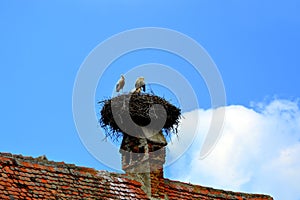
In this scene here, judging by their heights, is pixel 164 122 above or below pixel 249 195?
above

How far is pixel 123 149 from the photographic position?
13.5 m

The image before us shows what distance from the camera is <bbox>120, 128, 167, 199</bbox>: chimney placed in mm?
12984

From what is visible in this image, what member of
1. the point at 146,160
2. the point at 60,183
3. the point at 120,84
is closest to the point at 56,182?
the point at 60,183

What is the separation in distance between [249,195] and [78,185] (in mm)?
5421

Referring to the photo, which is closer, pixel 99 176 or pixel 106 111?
pixel 99 176

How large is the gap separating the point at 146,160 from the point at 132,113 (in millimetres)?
1166

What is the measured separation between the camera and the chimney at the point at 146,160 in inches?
511

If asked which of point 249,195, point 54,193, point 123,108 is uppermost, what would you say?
point 123,108

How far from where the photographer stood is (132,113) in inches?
523

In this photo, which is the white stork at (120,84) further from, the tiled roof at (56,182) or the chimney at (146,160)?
the tiled roof at (56,182)

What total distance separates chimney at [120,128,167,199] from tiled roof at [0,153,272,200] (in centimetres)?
19

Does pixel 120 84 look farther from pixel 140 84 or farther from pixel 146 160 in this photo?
pixel 146 160

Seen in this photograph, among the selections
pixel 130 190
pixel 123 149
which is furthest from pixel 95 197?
pixel 123 149

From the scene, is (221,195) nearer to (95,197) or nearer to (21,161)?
(95,197)
